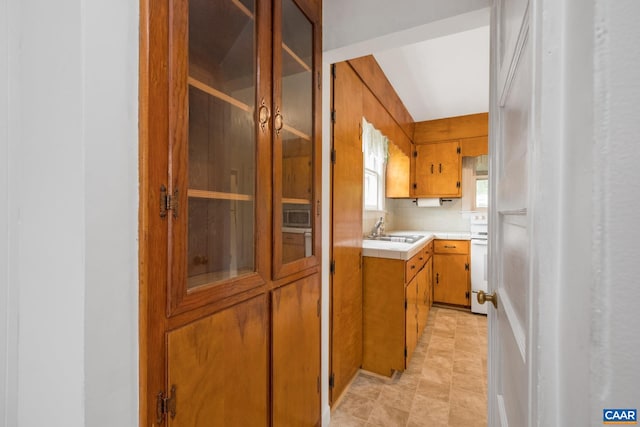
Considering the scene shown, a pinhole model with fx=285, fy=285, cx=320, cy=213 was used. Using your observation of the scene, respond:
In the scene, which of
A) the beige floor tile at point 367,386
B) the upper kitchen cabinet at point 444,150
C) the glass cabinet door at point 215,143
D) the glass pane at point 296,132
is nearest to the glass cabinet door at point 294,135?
the glass pane at point 296,132

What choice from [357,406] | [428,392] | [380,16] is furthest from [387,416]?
[380,16]

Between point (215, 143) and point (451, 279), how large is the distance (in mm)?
3775

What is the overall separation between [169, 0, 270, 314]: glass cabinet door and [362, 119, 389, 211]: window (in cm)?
162

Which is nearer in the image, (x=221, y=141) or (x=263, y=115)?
(x=221, y=141)

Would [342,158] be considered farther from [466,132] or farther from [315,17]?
[466,132]

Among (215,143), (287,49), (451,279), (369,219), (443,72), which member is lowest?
(451,279)

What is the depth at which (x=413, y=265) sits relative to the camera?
2.47 meters

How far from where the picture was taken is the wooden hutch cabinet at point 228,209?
0.67m

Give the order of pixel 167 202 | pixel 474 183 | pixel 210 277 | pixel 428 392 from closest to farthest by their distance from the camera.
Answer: pixel 167 202, pixel 210 277, pixel 428 392, pixel 474 183

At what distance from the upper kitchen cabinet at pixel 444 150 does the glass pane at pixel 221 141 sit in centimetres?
371

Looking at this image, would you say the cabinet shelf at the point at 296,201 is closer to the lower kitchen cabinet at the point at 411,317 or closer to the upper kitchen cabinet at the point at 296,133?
the upper kitchen cabinet at the point at 296,133

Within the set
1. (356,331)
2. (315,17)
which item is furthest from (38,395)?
(356,331)

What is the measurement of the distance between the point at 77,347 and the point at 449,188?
4.29m

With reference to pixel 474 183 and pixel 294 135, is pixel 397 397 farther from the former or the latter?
pixel 474 183
